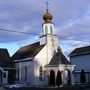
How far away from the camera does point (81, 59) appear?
2835 inches

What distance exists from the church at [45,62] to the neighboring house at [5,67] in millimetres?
1855

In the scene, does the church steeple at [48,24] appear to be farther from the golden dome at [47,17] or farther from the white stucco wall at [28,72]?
the white stucco wall at [28,72]

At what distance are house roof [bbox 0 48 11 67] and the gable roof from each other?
971 cm

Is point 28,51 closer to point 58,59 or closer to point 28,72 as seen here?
point 28,72

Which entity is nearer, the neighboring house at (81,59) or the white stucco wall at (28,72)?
the white stucco wall at (28,72)

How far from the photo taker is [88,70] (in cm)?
6838

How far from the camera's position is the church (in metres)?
55.4

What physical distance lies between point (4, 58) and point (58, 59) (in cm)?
1258

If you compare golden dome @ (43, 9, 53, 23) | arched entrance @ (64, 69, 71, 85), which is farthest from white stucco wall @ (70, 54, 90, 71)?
golden dome @ (43, 9, 53, 23)

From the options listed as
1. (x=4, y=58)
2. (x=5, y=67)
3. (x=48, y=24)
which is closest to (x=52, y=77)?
(x=5, y=67)

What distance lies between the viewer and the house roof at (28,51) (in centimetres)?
5784

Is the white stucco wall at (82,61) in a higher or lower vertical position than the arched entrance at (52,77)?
higher

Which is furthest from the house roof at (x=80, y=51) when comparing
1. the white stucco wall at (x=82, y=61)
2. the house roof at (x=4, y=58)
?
the house roof at (x=4, y=58)

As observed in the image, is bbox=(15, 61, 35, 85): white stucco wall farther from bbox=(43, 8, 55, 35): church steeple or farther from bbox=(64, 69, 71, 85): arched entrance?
bbox=(43, 8, 55, 35): church steeple
